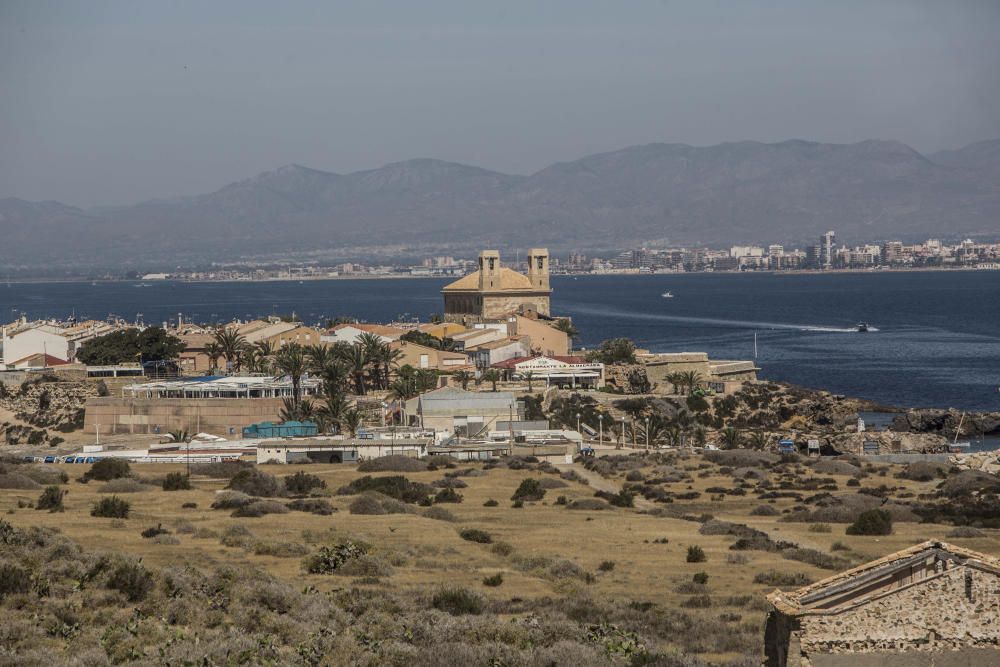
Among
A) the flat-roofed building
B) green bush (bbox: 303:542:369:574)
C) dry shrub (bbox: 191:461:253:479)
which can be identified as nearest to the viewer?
green bush (bbox: 303:542:369:574)

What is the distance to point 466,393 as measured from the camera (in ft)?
181

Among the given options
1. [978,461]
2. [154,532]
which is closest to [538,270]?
[978,461]

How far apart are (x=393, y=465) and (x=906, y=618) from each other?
2753cm

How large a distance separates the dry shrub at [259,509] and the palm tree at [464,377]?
34.1 metres

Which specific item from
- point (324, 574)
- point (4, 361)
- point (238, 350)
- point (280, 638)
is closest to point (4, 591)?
point (280, 638)

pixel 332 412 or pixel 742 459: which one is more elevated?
pixel 332 412

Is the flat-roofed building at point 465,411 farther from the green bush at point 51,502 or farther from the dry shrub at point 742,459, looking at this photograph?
the green bush at point 51,502

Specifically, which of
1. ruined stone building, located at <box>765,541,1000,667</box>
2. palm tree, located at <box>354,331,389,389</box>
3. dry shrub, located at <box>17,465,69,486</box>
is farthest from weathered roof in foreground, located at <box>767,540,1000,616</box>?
palm tree, located at <box>354,331,389,389</box>

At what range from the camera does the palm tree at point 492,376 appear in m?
63.2

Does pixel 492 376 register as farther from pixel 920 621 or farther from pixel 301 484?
pixel 920 621

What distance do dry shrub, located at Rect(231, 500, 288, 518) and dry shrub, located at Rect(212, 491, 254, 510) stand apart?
39cm

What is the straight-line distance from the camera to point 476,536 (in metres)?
25.2

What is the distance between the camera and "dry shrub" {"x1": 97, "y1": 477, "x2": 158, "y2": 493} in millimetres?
31984

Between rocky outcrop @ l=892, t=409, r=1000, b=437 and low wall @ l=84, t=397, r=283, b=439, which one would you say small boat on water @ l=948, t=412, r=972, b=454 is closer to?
rocky outcrop @ l=892, t=409, r=1000, b=437
